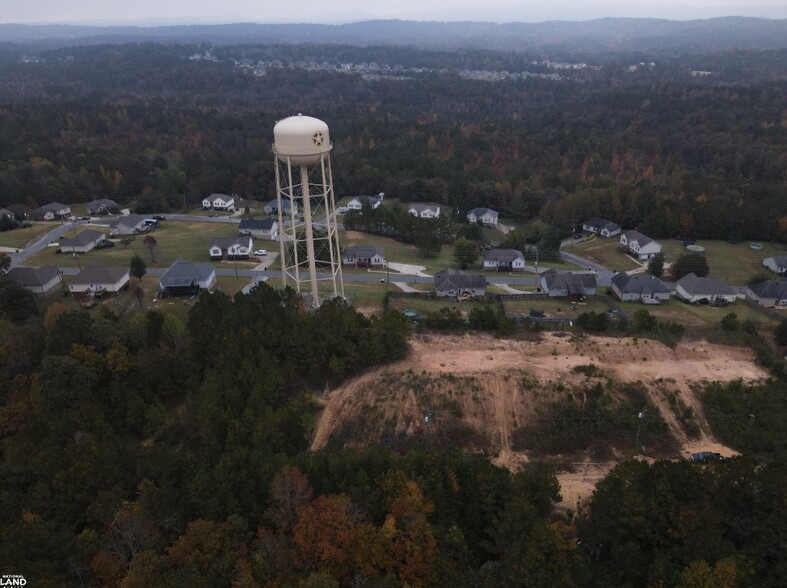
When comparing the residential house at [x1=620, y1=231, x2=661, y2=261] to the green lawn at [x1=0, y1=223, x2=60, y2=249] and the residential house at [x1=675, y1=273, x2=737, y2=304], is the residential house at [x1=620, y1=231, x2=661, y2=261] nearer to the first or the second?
the residential house at [x1=675, y1=273, x2=737, y2=304]

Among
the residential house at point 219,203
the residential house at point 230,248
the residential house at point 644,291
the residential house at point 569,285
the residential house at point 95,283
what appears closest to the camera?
the residential house at point 95,283

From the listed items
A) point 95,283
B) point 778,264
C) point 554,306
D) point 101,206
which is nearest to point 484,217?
point 554,306

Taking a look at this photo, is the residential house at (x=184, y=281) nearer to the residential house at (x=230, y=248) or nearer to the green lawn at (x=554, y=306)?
the residential house at (x=230, y=248)

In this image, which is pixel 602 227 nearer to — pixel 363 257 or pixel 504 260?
pixel 504 260

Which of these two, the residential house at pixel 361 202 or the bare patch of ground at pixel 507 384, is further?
the residential house at pixel 361 202

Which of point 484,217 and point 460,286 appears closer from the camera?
point 460,286

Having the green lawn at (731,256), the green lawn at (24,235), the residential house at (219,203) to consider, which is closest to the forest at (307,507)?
the green lawn at (731,256)

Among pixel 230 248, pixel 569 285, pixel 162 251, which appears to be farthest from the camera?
pixel 162 251
